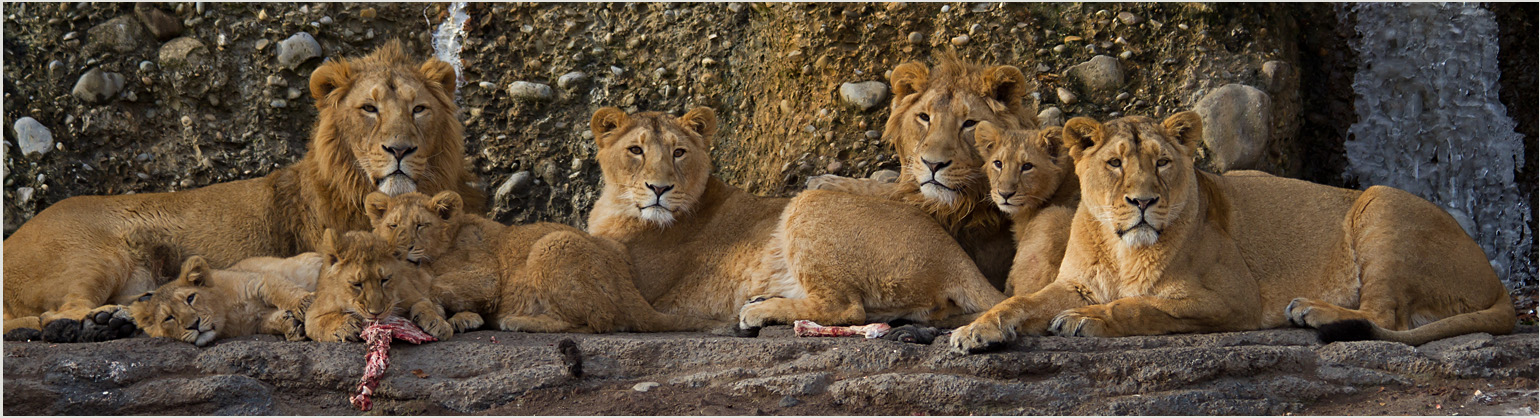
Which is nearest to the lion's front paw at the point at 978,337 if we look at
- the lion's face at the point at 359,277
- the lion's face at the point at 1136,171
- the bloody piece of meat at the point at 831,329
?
the bloody piece of meat at the point at 831,329

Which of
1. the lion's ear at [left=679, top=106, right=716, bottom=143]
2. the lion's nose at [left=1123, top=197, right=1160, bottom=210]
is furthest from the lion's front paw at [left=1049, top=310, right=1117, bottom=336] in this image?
the lion's ear at [left=679, top=106, right=716, bottom=143]

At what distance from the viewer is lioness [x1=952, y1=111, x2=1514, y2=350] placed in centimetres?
591

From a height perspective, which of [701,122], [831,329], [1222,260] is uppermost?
[701,122]

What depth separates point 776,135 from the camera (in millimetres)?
8664

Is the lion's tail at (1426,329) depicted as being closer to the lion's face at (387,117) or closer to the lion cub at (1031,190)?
the lion cub at (1031,190)

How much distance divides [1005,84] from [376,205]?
3.16m

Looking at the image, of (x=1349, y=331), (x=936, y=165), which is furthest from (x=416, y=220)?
(x=1349, y=331)

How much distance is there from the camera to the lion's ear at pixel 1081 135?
6000 mm

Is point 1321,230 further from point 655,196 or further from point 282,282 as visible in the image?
point 282,282

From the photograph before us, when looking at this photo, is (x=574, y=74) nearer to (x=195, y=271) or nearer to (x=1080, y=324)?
(x=195, y=271)

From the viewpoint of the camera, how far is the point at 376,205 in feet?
20.8

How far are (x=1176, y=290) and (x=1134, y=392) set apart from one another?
3.23 feet

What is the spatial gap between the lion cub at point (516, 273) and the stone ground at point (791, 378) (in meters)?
0.52

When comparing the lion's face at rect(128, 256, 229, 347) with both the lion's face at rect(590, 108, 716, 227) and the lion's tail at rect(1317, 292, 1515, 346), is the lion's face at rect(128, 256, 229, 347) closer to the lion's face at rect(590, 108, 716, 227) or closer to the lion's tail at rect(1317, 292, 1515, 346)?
the lion's face at rect(590, 108, 716, 227)
